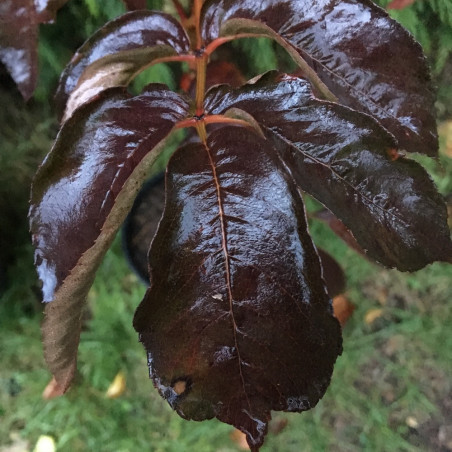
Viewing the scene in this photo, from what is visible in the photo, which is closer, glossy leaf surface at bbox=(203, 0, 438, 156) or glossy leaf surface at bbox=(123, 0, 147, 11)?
glossy leaf surface at bbox=(203, 0, 438, 156)

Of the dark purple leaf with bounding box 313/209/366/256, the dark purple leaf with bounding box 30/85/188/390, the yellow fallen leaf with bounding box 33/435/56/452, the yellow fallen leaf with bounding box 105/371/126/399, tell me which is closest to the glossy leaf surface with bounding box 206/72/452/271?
the dark purple leaf with bounding box 30/85/188/390

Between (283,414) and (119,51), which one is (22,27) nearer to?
(119,51)

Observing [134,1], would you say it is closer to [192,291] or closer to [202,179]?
[202,179]

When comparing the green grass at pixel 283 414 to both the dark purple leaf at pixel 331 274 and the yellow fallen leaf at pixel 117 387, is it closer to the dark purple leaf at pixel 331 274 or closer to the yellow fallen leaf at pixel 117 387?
the yellow fallen leaf at pixel 117 387

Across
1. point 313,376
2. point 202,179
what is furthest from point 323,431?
point 202,179

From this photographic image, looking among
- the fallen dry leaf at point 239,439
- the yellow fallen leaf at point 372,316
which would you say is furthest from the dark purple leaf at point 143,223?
the yellow fallen leaf at point 372,316

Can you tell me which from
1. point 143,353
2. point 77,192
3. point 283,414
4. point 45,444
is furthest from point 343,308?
point 77,192

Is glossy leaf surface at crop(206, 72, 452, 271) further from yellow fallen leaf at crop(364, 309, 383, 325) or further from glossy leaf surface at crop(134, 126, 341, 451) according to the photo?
yellow fallen leaf at crop(364, 309, 383, 325)
